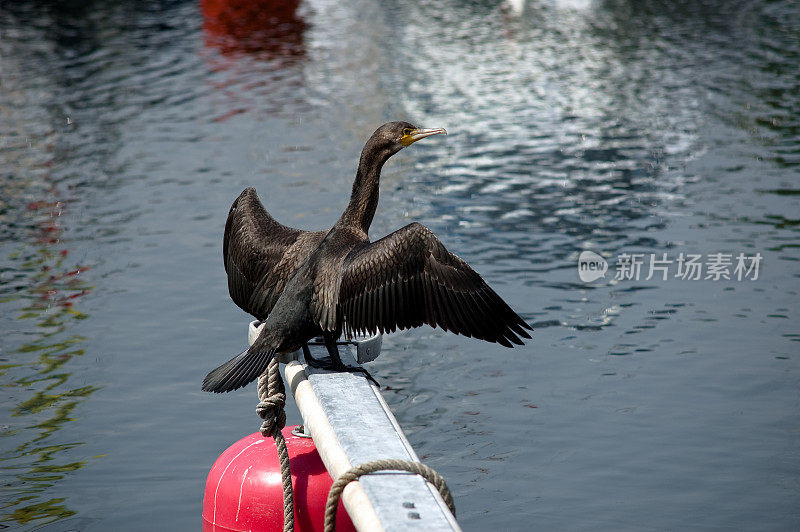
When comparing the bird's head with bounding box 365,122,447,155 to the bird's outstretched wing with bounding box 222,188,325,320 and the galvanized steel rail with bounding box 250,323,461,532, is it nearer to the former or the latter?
the bird's outstretched wing with bounding box 222,188,325,320

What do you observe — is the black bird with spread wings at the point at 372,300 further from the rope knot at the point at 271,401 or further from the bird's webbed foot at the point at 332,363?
the rope knot at the point at 271,401

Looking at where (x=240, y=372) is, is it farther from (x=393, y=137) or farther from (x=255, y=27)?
(x=255, y=27)

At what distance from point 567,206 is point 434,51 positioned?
16428 mm

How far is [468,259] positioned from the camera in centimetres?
1268

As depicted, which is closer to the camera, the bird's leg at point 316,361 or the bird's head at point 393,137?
the bird's leg at point 316,361

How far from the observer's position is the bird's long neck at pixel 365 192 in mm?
6379

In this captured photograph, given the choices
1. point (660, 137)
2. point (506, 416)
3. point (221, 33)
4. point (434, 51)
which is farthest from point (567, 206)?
point (221, 33)

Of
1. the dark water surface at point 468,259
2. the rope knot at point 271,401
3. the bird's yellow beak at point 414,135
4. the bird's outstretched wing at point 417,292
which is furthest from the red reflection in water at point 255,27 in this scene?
the rope knot at point 271,401

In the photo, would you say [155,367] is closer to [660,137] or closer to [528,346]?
[528,346]

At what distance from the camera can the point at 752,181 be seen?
15.4m

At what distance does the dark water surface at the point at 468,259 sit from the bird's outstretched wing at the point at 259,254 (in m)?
1.83

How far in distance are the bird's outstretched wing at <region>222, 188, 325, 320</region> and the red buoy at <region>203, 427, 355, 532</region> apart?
1.30 metres

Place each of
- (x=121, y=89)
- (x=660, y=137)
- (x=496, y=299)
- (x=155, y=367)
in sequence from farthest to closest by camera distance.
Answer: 1. (x=121, y=89)
2. (x=660, y=137)
3. (x=155, y=367)
4. (x=496, y=299)

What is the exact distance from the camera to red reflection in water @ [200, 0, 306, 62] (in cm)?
3055
